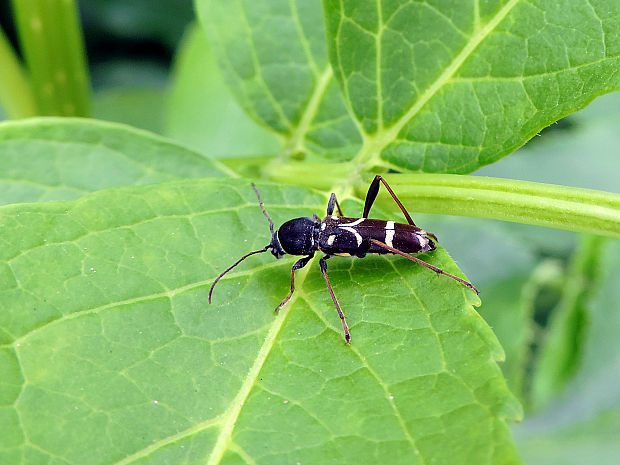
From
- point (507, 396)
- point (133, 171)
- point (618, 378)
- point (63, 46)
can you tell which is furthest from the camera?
point (618, 378)

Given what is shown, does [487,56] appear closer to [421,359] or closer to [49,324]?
[421,359]

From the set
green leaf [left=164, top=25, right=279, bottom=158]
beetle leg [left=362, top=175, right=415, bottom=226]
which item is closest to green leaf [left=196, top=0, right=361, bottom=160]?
beetle leg [left=362, top=175, right=415, bottom=226]

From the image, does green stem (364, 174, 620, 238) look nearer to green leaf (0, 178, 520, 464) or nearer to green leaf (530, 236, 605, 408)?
green leaf (0, 178, 520, 464)

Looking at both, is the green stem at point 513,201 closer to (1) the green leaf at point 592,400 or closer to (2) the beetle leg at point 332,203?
(2) the beetle leg at point 332,203

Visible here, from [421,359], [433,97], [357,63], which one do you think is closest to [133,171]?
[357,63]

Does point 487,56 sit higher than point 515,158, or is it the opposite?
point 487,56

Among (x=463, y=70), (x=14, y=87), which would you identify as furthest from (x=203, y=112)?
(x=463, y=70)
